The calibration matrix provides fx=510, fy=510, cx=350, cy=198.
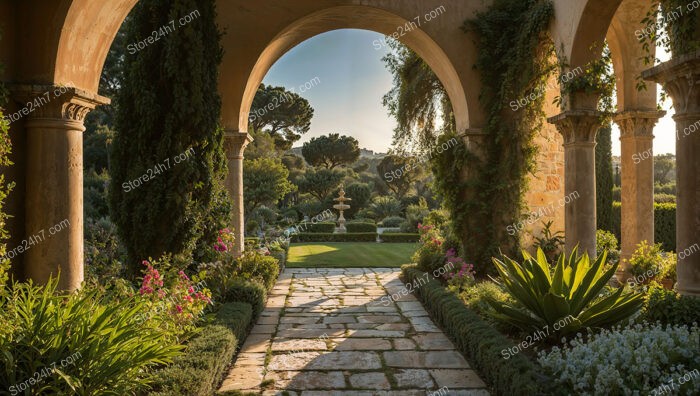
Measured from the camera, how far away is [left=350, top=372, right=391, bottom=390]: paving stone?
440cm

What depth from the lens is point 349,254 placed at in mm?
15203

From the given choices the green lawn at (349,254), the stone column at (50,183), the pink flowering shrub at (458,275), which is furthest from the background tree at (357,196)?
the stone column at (50,183)

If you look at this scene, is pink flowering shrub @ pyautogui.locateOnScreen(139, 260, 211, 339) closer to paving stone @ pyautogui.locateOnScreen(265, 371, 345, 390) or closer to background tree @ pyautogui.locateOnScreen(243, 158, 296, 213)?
paving stone @ pyautogui.locateOnScreen(265, 371, 345, 390)

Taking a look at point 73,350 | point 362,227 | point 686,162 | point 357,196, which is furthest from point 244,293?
point 357,196

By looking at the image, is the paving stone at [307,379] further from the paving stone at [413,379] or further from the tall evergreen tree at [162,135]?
the tall evergreen tree at [162,135]

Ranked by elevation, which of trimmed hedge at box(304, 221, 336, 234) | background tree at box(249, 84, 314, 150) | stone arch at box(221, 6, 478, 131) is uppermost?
background tree at box(249, 84, 314, 150)

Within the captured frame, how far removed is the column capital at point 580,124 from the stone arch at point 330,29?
2127mm

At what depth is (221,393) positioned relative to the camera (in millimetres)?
4234

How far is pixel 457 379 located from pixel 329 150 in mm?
39529

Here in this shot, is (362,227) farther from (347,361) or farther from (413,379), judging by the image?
(413,379)

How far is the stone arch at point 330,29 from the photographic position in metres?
8.83

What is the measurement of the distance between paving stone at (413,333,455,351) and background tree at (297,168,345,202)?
24.5 m

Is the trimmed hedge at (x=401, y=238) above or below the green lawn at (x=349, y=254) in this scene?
above

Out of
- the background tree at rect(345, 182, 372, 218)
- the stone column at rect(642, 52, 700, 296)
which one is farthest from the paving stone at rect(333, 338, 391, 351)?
the background tree at rect(345, 182, 372, 218)
